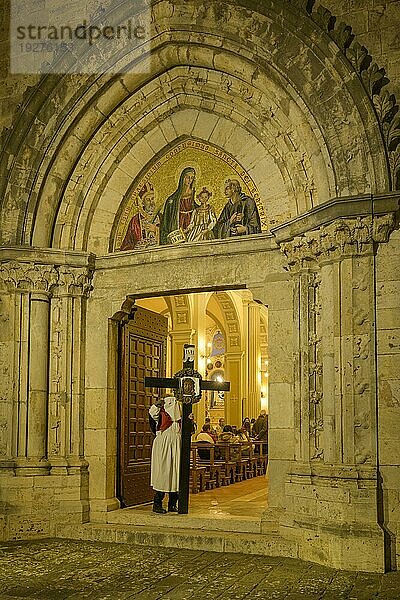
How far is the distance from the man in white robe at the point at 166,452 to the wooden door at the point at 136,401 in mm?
452

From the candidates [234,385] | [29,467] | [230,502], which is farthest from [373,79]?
[234,385]

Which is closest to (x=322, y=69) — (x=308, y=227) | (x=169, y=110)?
(x=308, y=227)

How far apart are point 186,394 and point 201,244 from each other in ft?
5.51

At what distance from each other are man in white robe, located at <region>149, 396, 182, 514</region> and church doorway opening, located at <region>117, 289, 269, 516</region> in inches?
16.7

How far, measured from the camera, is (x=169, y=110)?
9836 mm

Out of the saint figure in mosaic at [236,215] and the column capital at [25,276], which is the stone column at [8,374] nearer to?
the column capital at [25,276]

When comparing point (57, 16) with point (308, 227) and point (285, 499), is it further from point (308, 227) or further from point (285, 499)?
point (285, 499)

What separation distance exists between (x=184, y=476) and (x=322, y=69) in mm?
4540

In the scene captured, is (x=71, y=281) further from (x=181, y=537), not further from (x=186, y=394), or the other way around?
(x=181, y=537)

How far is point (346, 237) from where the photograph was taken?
26.1 ft

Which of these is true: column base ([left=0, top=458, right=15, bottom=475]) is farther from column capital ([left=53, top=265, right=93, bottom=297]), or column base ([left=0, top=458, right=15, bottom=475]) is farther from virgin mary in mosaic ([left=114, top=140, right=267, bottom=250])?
virgin mary in mosaic ([left=114, top=140, right=267, bottom=250])

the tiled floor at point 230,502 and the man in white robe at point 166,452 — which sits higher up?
the man in white robe at point 166,452

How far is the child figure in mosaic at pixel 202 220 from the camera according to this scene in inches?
382

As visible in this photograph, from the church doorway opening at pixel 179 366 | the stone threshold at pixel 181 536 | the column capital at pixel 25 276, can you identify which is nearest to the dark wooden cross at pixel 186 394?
the stone threshold at pixel 181 536
